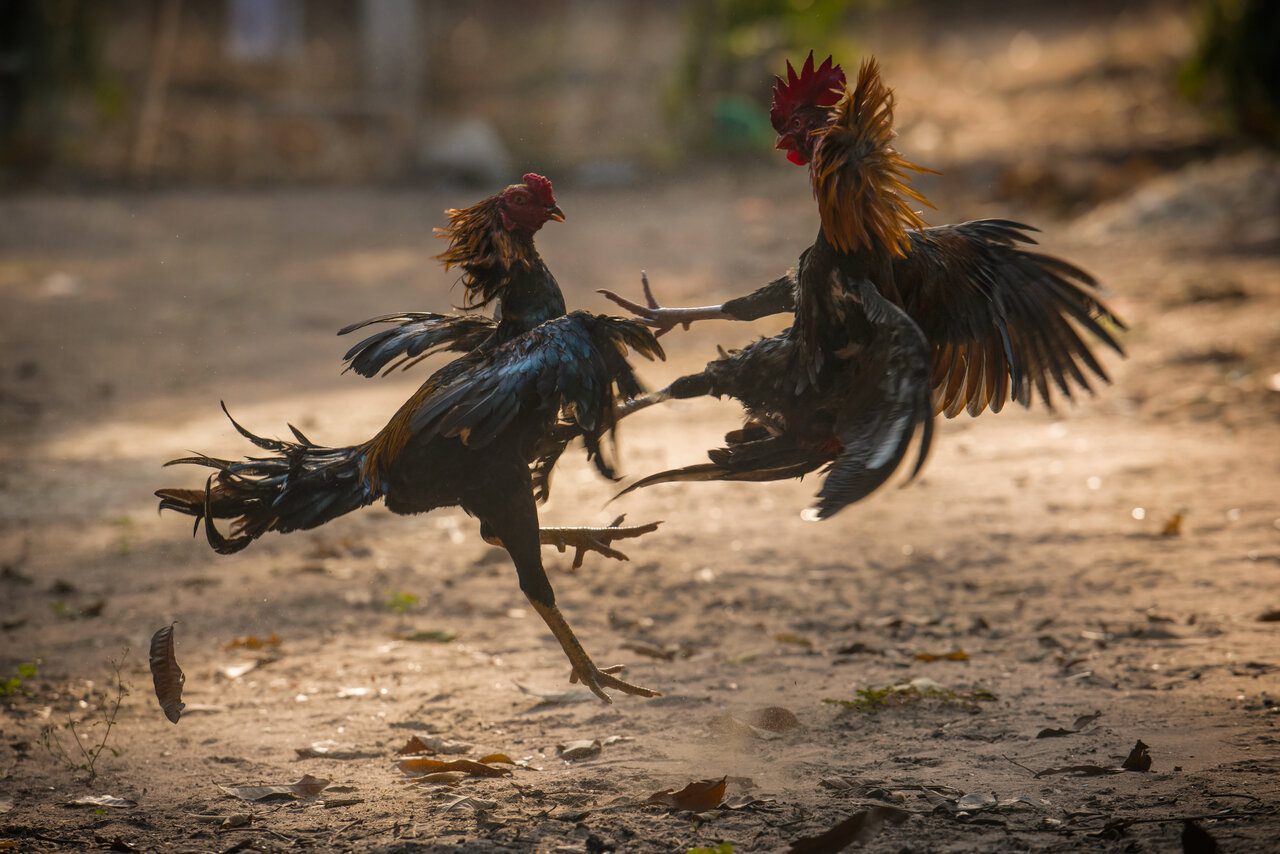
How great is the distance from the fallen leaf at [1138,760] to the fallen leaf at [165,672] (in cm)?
286

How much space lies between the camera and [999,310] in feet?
13.8

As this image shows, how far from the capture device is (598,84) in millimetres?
18922

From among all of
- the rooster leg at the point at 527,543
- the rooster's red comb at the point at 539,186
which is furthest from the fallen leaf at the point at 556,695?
the rooster's red comb at the point at 539,186

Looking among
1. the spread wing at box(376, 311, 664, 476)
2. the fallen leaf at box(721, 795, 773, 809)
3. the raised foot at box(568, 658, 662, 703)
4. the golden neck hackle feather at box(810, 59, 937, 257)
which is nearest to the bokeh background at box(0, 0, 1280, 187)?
the golden neck hackle feather at box(810, 59, 937, 257)

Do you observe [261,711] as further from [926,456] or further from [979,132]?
[979,132]

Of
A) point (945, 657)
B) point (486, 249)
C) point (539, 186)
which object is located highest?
point (539, 186)

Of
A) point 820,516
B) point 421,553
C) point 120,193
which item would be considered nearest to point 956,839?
point 820,516

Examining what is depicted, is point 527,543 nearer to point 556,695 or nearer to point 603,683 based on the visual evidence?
point 603,683

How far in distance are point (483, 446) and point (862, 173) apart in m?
1.45

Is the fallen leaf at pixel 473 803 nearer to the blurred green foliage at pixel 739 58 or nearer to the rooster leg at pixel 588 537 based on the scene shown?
the rooster leg at pixel 588 537

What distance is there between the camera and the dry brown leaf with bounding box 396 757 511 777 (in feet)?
12.9

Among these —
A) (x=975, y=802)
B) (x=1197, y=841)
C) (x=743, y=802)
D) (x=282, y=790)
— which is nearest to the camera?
(x=1197, y=841)

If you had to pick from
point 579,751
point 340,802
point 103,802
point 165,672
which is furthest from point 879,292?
point 103,802

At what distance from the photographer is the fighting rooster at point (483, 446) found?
4.02 metres
